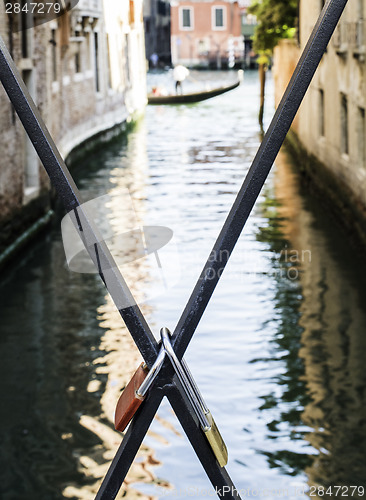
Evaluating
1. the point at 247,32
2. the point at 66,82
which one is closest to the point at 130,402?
the point at 66,82

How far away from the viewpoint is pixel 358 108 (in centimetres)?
719

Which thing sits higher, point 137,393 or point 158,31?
point 158,31

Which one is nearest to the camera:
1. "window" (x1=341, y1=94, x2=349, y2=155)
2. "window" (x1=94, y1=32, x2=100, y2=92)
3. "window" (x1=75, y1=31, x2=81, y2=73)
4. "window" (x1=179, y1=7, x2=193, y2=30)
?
"window" (x1=341, y1=94, x2=349, y2=155)

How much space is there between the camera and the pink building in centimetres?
3853

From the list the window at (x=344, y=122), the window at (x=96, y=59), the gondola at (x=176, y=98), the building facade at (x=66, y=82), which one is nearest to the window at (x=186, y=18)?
the gondola at (x=176, y=98)

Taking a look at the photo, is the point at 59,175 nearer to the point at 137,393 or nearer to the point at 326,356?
the point at 137,393

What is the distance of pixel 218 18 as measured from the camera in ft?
128

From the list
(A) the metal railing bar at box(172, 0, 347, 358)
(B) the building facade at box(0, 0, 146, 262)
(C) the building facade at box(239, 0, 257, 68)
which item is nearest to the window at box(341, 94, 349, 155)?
(B) the building facade at box(0, 0, 146, 262)

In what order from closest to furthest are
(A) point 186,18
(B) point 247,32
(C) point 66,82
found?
1. (C) point 66,82
2. (A) point 186,18
3. (B) point 247,32

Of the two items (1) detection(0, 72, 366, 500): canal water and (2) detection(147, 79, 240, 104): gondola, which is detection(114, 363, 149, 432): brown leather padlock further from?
(2) detection(147, 79, 240, 104): gondola

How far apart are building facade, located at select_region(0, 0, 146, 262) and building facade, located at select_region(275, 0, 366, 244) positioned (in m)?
2.12

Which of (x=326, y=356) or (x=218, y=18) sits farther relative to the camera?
(x=218, y=18)

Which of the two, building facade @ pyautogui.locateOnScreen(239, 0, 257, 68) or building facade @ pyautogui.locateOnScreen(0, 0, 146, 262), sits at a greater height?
building facade @ pyautogui.locateOnScreen(239, 0, 257, 68)

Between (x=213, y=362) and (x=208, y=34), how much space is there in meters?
35.8
